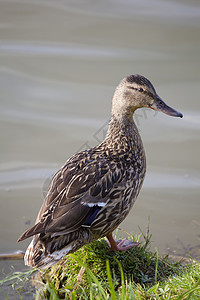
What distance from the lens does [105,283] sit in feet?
11.1

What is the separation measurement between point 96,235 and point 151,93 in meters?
1.43

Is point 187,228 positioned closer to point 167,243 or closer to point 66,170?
point 167,243

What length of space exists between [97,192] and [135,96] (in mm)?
1109

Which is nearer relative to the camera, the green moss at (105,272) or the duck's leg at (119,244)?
the green moss at (105,272)

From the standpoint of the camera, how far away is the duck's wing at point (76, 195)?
3.33 m

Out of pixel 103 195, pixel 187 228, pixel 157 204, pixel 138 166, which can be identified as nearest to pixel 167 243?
pixel 187 228

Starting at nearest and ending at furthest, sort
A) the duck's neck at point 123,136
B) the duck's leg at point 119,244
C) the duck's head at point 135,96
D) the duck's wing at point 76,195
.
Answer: the duck's wing at point 76,195
the duck's leg at point 119,244
the duck's neck at point 123,136
the duck's head at point 135,96

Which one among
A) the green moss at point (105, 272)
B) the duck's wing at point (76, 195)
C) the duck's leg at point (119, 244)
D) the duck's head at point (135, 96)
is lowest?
the green moss at point (105, 272)

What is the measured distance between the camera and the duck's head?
4.22 metres

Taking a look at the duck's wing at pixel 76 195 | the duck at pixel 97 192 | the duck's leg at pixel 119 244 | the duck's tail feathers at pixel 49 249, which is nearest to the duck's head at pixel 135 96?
the duck at pixel 97 192

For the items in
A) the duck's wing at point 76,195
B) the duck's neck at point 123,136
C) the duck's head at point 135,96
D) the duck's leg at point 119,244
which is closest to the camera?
the duck's wing at point 76,195

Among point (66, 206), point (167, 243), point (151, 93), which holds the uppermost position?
point (151, 93)

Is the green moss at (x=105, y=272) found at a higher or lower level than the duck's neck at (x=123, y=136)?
lower

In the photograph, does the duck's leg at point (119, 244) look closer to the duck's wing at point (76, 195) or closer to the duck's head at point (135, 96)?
the duck's wing at point (76, 195)
